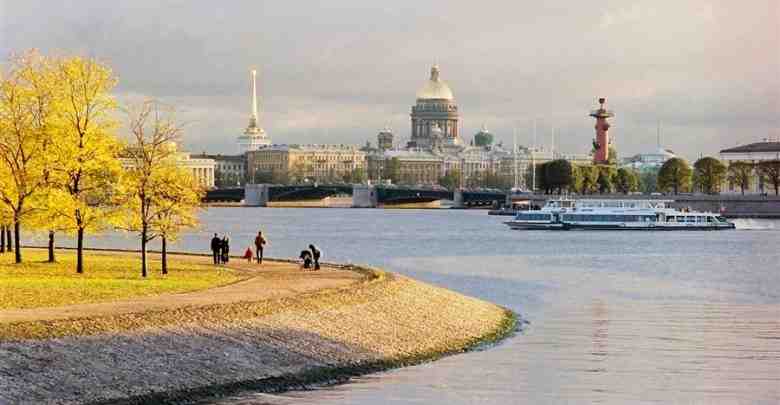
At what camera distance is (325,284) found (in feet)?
145

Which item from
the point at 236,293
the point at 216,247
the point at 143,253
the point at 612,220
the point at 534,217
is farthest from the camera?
the point at 534,217

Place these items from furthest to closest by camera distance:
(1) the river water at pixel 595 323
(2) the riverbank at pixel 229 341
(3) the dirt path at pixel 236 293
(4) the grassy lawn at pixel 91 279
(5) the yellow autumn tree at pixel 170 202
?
(5) the yellow autumn tree at pixel 170 202
(4) the grassy lawn at pixel 91 279
(3) the dirt path at pixel 236 293
(1) the river water at pixel 595 323
(2) the riverbank at pixel 229 341

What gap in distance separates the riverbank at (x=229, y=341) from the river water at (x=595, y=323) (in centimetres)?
104

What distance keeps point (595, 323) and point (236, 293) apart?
37.6 ft

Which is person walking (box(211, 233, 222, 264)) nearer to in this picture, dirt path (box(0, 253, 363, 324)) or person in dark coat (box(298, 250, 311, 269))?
dirt path (box(0, 253, 363, 324))

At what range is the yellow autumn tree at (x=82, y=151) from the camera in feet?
163

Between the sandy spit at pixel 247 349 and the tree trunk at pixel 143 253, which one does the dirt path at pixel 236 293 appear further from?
the tree trunk at pixel 143 253

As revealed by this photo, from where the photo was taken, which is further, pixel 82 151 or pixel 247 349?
pixel 82 151

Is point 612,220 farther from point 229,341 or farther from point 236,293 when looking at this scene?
point 229,341

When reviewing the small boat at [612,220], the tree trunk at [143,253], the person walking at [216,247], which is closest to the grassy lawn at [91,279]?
the tree trunk at [143,253]

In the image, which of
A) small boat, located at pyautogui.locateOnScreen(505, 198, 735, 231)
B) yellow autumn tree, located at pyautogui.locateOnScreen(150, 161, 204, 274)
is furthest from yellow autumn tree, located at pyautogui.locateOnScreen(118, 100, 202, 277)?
small boat, located at pyautogui.locateOnScreen(505, 198, 735, 231)

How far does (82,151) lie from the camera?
4994cm

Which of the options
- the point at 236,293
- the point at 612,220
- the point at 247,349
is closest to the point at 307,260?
the point at 236,293

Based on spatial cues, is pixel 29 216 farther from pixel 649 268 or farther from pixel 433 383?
pixel 649 268
